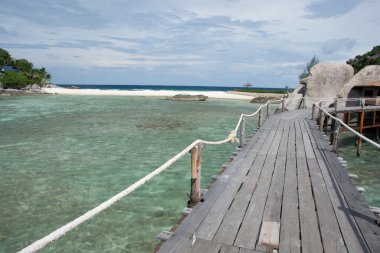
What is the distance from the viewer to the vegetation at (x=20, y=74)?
2776 inches

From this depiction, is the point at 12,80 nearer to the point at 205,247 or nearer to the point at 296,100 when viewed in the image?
the point at 296,100

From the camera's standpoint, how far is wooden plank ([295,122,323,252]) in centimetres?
384

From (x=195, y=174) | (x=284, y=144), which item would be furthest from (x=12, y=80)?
(x=195, y=174)

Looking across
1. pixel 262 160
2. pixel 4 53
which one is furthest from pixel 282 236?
pixel 4 53

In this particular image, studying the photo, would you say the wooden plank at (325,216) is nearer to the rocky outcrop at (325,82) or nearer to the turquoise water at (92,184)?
the turquoise water at (92,184)

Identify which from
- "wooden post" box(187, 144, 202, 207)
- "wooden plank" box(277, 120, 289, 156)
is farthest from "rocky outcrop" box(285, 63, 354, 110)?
"wooden post" box(187, 144, 202, 207)

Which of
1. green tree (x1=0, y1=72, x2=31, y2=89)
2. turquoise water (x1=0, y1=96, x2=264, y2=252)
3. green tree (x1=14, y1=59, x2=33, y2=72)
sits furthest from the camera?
green tree (x1=14, y1=59, x2=33, y2=72)

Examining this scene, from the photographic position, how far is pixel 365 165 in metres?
13.7

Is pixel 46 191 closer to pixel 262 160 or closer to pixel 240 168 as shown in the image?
pixel 240 168

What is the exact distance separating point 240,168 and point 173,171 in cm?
464

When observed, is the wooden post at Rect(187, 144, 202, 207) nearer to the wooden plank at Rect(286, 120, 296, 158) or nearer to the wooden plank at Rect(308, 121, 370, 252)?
the wooden plank at Rect(308, 121, 370, 252)

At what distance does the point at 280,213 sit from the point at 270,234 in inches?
31.3

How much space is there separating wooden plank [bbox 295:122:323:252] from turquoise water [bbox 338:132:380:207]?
400cm

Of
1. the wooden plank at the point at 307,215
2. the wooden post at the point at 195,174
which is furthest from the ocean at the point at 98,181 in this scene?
the wooden plank at the point at 307,215
